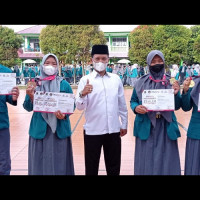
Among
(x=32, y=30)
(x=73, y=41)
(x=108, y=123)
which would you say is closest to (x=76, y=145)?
(x=108, y=123)

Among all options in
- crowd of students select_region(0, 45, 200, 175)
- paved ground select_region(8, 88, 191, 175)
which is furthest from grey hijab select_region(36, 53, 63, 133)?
paved ground select_region(8, 88, 191, 175)

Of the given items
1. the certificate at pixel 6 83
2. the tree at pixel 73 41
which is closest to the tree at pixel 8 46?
the tree at pixel 73 41

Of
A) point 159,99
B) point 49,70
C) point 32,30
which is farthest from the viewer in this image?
point 32,30

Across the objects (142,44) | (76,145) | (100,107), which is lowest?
(76,145)

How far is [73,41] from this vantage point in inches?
920

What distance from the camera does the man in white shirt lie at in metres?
3.50

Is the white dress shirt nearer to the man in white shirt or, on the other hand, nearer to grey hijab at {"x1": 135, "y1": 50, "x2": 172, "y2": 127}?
the man in white shirt

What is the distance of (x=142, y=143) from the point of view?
338 centimetres

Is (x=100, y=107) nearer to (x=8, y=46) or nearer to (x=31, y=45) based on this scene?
(x=8, y=46)

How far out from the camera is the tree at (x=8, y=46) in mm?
26859

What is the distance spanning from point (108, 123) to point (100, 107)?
0.69 ft

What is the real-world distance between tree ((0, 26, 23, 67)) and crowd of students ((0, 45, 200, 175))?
24.2m

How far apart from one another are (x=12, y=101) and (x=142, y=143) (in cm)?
165

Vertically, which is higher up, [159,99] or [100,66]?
[100,66]
